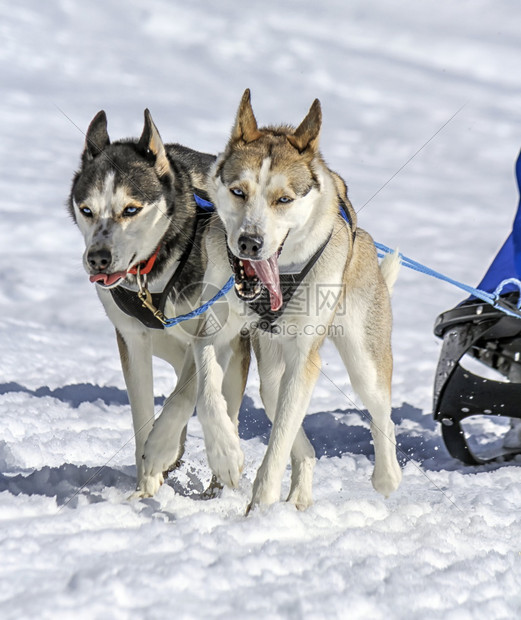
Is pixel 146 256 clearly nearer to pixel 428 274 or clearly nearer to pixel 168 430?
pixel 168 430

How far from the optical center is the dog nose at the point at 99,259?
3.21m

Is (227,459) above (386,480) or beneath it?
above

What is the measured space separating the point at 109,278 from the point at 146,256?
302mm

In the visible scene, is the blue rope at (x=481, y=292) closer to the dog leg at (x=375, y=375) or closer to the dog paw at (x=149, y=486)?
the dog leg at (x=375, y=375)

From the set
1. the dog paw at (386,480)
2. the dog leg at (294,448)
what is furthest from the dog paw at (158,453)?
the dog paw at (386,480)

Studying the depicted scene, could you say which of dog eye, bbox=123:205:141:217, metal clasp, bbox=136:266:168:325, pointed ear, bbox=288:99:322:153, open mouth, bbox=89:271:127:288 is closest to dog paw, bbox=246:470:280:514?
metal clasp, bbox=136:266:168:325

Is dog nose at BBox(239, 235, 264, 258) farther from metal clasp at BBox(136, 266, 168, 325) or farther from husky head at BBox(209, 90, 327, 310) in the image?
metal clasp at BBox(136, 266, 168, 325)

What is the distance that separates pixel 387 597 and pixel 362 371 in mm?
1635

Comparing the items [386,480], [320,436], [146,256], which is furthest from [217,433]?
[320,436]

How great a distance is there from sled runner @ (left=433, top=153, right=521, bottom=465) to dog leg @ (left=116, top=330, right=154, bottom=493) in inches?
63.5

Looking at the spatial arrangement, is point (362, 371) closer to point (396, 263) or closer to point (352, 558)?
point (396, 263)

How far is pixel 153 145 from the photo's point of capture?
363 centimetres

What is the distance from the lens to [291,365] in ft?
10.9

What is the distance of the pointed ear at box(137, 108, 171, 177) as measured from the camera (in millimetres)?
3606
